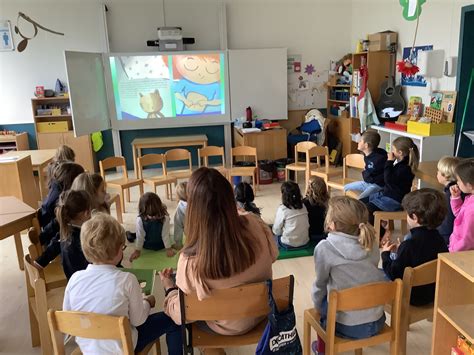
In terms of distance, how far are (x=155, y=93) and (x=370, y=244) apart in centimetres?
555

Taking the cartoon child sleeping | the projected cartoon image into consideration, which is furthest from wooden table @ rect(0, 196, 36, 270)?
the cartoon child sleeping

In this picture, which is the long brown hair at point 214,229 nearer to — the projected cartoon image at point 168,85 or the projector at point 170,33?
the projector at point 170,33

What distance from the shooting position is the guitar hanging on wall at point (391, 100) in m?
5.74

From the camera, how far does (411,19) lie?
452 centimetres

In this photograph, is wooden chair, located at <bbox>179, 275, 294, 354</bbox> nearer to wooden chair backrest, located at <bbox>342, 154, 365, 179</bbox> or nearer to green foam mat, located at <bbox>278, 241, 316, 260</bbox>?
green foam mat, located at <bbox>278, 241, 316, 260</bbox>

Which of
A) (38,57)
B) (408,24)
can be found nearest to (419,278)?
(408,24)

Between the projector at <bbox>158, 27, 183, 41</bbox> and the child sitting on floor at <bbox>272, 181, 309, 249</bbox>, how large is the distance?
388cm

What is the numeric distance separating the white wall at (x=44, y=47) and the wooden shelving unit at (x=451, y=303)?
603 cm

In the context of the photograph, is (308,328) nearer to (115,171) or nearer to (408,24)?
(408,24)

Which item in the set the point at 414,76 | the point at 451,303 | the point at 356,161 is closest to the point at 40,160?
the point at 356,161

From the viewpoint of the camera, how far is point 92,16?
6449mm

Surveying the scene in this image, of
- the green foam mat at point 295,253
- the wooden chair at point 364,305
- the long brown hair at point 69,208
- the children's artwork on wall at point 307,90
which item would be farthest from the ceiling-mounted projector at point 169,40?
the wooden chair at point 364,305

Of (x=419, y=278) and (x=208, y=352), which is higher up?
(x=419, y=278)

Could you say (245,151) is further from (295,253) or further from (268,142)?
(295,253)
